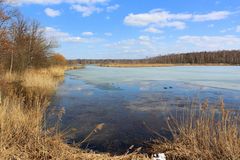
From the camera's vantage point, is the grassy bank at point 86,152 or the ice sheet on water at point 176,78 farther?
the ice sheet on water at point 176,78

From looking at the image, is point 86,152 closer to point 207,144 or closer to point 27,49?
point 207,144

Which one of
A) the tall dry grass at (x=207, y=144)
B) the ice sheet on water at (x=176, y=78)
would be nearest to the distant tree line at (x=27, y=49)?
the ice sheet on water at (x=176, y=78)

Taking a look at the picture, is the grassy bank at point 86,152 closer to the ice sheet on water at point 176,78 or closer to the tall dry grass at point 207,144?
the tall dry grass at point 207,144

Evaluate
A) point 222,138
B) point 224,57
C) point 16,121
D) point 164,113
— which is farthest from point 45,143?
point 224,57

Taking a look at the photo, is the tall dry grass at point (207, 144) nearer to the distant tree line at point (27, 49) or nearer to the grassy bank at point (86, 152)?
the grassy bank at point (86, 152)

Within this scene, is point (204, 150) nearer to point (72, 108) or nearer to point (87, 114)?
point (87, 114)

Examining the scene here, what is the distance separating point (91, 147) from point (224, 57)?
7494 centimetres

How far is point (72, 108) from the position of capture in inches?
362

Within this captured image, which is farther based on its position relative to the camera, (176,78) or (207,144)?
(176,78)

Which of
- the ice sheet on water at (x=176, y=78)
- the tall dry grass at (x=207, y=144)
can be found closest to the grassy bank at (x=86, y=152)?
the tall dry grass at (x=207, y=144)

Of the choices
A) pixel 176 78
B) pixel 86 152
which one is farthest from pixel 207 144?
pixel 176 78

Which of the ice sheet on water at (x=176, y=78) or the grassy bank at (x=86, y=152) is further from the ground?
the grassy bank at (x=86, y=152)

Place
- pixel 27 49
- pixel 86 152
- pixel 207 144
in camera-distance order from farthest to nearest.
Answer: pixel 27 49 < pixel 86 152 < pixel 207 144

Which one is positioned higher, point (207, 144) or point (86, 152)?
point (207, 144)
